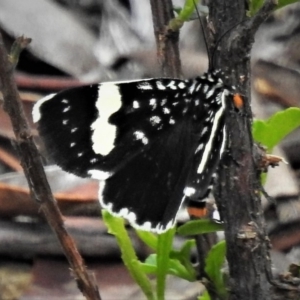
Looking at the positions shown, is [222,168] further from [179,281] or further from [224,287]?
[179,281]

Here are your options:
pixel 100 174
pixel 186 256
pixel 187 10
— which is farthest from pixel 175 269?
pixel 187 10

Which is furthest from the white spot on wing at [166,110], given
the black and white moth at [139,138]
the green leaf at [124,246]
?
the green leaf at [124,246]

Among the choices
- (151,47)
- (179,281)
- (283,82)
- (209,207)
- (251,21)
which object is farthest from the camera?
(151,47)

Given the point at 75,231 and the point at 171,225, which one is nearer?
the point at 171,225

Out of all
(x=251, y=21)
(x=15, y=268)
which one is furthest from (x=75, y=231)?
(x=251, y=21)

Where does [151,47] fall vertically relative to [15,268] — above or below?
above

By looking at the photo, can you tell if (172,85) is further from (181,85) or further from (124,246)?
(124,246)

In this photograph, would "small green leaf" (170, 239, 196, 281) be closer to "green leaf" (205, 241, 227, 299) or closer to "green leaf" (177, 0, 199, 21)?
"green leaf" (205, 241, 227, 299)

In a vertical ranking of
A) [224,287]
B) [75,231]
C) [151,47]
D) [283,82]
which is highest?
[151,47]

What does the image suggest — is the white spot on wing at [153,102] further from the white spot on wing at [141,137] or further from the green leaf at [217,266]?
the green leaf at [217,266]
